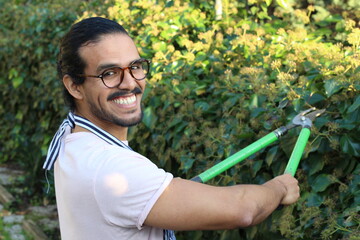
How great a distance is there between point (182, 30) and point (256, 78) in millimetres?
1407

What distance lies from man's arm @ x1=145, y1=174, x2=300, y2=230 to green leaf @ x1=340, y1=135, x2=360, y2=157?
669mm

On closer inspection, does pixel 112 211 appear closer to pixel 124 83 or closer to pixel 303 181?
pixel 124 83

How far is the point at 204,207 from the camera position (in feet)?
5.35

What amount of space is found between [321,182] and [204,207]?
888 mm

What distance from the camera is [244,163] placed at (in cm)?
263

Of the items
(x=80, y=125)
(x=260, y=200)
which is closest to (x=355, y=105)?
(x=260, y=200)

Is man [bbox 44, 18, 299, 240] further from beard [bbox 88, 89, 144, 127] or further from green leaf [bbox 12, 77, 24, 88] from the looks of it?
green leaf [bbox 12, 77, 24, 88]

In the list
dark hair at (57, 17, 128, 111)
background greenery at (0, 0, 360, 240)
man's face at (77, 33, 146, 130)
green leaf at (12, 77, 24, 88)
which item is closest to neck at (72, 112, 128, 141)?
man's face at (77, 33, 146, 130)

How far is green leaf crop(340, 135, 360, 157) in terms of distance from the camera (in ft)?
7.38

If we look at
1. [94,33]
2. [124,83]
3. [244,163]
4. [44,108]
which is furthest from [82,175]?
[44,108]

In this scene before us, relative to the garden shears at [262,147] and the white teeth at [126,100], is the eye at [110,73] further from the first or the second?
the garden shears at [262,147]

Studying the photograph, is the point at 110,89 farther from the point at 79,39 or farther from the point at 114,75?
the point at 79,39

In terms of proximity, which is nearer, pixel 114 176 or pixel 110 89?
pixel 114 176

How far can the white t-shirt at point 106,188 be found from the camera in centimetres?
160
